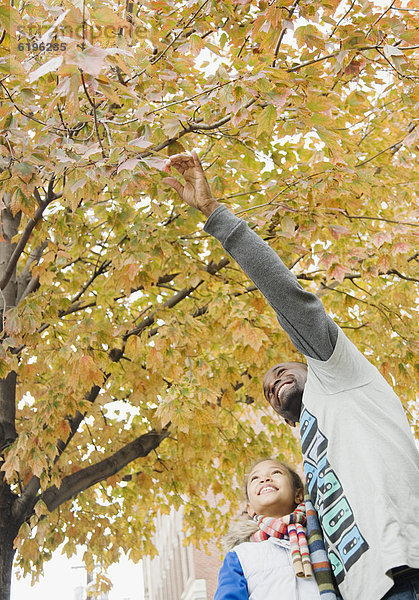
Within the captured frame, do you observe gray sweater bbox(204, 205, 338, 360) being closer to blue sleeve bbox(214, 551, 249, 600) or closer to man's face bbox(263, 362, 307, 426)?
man's face bbox(263, 362, 307, 426)

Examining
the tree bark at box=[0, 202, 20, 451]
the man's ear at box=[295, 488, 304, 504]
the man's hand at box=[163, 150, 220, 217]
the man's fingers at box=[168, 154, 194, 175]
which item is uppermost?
the tree bark at box=[0, 202, 20, 451]

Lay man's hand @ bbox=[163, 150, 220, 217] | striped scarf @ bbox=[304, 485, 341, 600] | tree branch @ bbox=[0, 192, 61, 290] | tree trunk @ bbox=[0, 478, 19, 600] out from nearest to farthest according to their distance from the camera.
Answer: striped scarf @ bbox=[304, 485, 341, 600]
man's hand @ bbox=[163, 150, 220, 217]
tree branch @ bbox=[0, 192, 61, 290]
tree trunk @ bbox=[0, 478, 19, 600]

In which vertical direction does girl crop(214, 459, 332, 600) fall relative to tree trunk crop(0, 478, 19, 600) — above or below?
below

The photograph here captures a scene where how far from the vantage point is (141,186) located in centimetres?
314

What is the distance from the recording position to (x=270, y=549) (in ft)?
7.55

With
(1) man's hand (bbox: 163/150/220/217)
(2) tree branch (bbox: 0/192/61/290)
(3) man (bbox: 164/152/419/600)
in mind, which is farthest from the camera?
(2) tree branch (bbox: 0/192/61/290)

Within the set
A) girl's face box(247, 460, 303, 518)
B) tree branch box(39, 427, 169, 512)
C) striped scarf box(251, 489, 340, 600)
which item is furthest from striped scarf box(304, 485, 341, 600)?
tree branch box(39, 427, 169, 512)

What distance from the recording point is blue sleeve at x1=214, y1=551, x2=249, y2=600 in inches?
83.2

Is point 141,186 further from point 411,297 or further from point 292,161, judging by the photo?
point 411,297

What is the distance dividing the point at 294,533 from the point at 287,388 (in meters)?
0.54

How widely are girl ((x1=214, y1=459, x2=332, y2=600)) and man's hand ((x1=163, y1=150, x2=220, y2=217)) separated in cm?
124

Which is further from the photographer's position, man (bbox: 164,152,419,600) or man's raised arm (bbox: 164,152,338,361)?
man's raised arm (bbox: 164,152,338,361)

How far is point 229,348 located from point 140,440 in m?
1.34

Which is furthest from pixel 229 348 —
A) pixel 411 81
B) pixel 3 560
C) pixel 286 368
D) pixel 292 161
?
pixel 286 368
